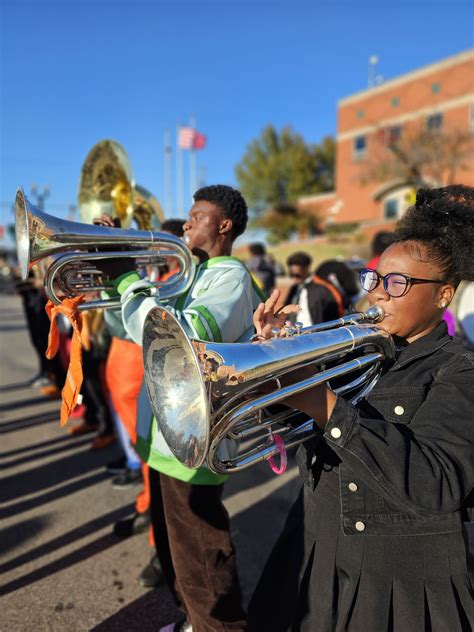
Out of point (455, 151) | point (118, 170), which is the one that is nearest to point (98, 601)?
point (118, 170)

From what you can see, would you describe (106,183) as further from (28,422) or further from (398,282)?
(28,422)

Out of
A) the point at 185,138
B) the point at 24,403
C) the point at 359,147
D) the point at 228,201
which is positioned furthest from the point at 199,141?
the point at 228,201

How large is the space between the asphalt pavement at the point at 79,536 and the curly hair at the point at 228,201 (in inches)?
75.8

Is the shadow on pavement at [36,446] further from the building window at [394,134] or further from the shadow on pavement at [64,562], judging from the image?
the building window at [394,134]

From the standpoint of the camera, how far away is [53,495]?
3.54m

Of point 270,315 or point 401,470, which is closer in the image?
point 401,470

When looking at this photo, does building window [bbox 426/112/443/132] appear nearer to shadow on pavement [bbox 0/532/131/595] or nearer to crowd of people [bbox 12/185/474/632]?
shadow on pavement [bbox 0/532/131/595]

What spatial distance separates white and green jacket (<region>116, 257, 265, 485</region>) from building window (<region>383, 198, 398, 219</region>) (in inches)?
1142

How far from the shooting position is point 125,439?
144 inches

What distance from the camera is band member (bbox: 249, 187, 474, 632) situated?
3.39 ft

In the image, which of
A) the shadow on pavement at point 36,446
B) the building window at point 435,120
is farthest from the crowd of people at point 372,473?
the building window at point 435,120

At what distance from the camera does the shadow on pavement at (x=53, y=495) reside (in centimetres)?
329

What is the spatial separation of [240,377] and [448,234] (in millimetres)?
727

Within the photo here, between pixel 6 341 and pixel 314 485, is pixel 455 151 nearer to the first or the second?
pixel 6 341
